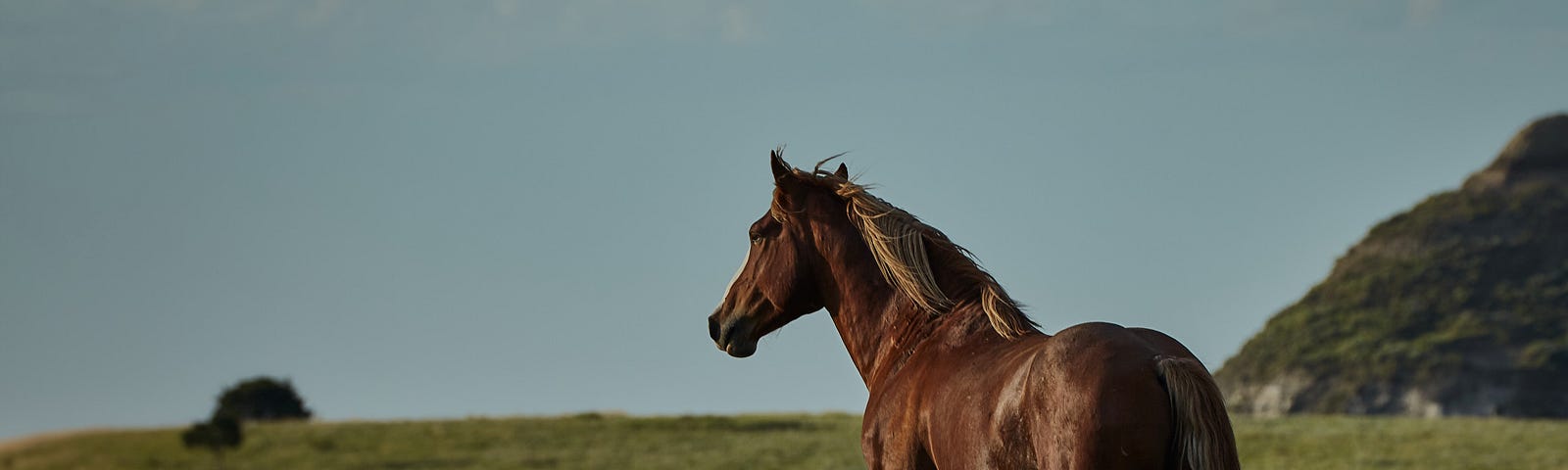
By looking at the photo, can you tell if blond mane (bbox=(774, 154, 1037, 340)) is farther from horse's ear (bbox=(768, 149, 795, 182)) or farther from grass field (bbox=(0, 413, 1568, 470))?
grass field (bbox=(0, 413, 1568, 470))

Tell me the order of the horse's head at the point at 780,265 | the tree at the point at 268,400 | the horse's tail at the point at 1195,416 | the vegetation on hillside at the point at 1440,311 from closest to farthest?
the horse's tail at the point at 1195,416 → the horse's head at the point at 780,265 → the tree at the point at 268,400 → the vegetation on hillside at the point at 1440,311

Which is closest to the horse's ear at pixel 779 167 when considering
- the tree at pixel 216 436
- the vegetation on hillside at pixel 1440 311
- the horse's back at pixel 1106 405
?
the horse's back at pixel 1106 405

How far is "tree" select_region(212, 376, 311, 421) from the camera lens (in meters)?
60.1

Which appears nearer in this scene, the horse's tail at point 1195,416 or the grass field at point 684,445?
the horse's tail at point 1195,416

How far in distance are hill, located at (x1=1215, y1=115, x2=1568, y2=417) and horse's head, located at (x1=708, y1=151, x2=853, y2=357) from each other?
2885 inches

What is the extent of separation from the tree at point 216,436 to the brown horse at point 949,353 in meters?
28.8

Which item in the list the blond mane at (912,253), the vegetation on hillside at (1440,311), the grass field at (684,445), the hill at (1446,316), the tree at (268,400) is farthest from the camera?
the vegetation on hillside at (1440,311)

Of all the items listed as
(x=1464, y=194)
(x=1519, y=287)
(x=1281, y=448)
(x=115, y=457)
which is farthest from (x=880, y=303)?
(x=1464, y=194)

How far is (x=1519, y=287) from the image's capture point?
8600 cm

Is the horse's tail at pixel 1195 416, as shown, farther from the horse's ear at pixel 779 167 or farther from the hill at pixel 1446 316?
the hill at pixel 1446 316

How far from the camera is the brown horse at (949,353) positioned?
5414 millimetres

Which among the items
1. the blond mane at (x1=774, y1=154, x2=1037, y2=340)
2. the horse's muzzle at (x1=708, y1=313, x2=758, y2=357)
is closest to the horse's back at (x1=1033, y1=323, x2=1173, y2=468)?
the blond mane at (x1=774, y1=154, x2=1037, y2=340)

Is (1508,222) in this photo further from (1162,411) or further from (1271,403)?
(1162,411)

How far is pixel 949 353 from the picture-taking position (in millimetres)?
6758
